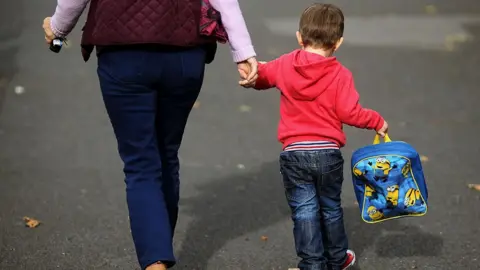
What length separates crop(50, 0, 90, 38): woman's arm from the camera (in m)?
3.96

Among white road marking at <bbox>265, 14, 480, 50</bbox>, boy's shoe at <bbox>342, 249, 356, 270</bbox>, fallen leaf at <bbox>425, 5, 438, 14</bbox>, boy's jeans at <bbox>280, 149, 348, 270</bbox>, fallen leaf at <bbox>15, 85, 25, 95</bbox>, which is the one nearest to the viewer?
boy's jeans at <bbox>280, 149, 348, 270</bbox>

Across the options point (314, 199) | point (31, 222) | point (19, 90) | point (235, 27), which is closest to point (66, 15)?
point (235, 27)

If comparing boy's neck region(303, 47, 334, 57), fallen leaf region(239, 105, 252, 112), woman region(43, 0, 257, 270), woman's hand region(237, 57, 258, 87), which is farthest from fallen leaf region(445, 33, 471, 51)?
woman region(43, 0, 257, 270)

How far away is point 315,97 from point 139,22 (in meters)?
0.91

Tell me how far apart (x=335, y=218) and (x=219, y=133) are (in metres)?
3.36

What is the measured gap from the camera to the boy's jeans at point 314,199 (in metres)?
4.35

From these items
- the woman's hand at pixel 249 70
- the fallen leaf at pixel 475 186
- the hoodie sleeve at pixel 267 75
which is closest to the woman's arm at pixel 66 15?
the woman's hand at pixel 249 70

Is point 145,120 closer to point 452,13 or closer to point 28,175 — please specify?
point 28,175

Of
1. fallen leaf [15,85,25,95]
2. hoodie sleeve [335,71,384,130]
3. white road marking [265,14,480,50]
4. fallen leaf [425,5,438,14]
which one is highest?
hoodie sleeve [335,71,384,130]

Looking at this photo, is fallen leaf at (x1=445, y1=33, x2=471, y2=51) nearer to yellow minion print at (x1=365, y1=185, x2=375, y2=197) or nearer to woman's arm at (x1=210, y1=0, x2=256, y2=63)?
yellow minion print at (x1=365, y1=185, x2=375, y2=197)

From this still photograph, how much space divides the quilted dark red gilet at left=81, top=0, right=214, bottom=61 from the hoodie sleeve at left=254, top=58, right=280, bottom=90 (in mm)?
609

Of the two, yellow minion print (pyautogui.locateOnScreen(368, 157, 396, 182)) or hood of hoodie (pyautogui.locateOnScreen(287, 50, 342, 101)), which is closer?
hood of hoodie (pyautogui.locateOnScreen(287, 50, 342, 101))

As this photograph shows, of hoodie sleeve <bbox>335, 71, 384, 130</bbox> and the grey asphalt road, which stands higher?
hoodie sleeve <bbox>335, 71, 384, 130</bbox>

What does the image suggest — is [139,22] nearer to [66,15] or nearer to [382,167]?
[66,15]
